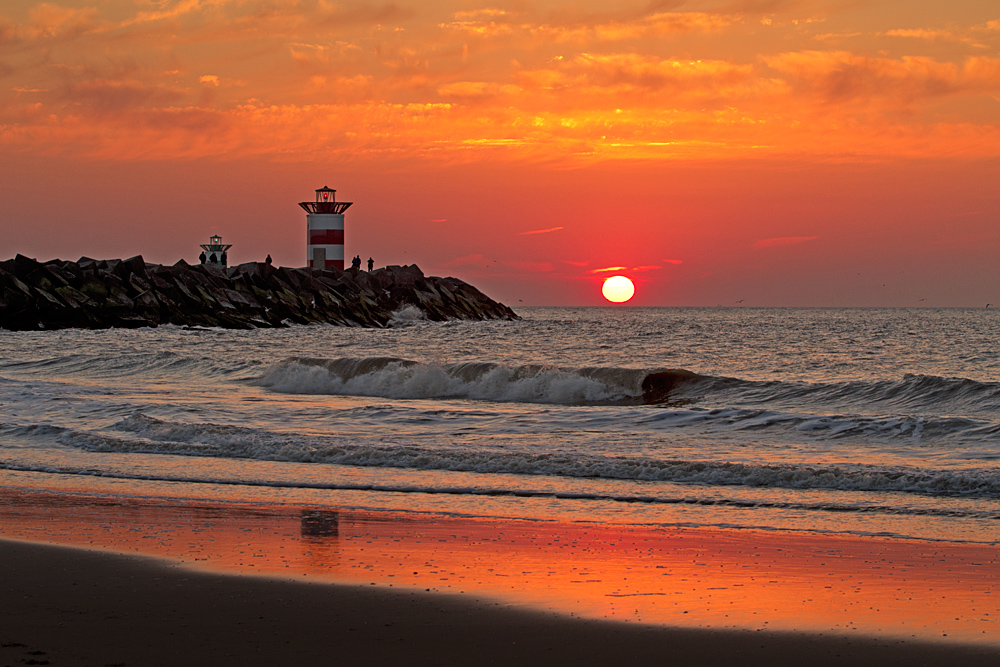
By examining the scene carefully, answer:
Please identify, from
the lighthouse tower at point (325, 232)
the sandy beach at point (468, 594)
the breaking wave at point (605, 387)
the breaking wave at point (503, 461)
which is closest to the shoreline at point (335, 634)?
the sandy beach at point (468, 594)

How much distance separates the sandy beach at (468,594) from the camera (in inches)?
169

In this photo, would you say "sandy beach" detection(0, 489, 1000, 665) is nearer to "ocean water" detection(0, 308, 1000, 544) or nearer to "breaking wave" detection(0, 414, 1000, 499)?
"ocean water" detection(0, 308, 1000, 544)

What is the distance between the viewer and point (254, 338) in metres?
39.8

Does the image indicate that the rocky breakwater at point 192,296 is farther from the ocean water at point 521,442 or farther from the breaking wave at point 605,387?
the breaking wave at point 605,387

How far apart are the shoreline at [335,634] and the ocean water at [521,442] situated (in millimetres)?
2588

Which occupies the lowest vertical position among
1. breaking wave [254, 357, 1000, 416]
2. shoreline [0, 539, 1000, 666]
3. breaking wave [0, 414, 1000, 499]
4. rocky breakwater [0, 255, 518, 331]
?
shoreline [0, 539, 1000, 666]

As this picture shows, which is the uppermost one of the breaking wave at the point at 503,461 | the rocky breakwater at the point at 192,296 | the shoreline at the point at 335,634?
the rocky breakwater at the point at 192,296

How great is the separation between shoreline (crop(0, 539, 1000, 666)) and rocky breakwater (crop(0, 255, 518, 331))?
40.9 meters

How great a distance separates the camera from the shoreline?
4180 millimetres

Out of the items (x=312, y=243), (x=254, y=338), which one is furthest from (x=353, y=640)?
(x=312, y=243)

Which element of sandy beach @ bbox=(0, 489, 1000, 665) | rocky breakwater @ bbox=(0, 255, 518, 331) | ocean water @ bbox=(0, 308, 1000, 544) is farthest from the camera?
rocky breakwater @ bbox=(0, 255, 518, 331)

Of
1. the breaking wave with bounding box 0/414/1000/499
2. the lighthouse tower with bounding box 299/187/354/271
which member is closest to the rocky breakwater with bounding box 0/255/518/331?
the lighthouse tower with bounding box 299/187/354/271

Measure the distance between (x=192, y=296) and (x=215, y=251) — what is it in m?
20.2

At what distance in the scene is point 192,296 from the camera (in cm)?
4828
